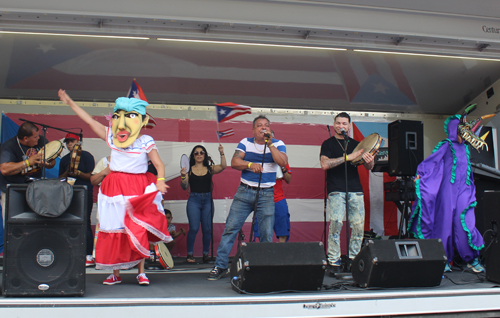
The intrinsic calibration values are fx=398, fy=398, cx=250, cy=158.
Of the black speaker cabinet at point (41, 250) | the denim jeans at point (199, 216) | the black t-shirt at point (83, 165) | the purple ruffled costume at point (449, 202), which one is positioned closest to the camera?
the black speaker cabinet at point (41, 250)

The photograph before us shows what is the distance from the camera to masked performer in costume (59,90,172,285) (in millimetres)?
3348

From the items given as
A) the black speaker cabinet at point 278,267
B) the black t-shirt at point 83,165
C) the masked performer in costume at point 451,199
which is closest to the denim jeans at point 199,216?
the black t-shirt at point 83,165

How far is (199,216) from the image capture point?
5.81 meters

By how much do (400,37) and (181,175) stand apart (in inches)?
139

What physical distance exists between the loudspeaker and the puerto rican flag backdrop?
4.85 ft

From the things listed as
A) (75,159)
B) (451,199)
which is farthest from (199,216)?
(451,199)

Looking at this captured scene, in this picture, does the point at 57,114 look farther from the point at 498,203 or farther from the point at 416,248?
the point at 498,203

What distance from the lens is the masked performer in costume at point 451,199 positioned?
4.21 m

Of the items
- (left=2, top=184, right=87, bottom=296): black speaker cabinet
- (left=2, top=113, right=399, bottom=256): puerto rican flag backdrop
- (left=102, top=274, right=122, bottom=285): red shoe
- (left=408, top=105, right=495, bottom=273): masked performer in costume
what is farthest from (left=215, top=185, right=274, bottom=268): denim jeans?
(left=2, top=113, right=399, bottom=256): puerto rican flag backdrop

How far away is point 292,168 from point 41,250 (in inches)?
164

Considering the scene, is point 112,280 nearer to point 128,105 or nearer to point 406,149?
point 128,105

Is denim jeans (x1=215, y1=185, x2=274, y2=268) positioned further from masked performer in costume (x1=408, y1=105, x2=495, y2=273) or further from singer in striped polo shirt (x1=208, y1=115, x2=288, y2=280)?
masked performer in costume (x1=408, y1=105, x2=495, y2=273)

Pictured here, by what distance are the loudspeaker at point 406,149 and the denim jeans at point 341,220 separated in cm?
97

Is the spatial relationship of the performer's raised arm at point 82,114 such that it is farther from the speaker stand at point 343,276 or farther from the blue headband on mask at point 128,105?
the speaker stand at point 343,276
